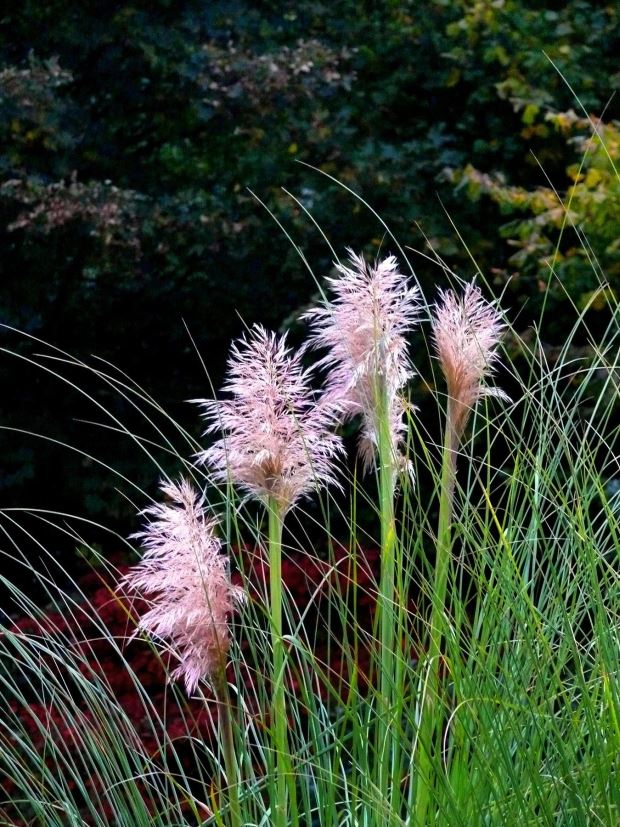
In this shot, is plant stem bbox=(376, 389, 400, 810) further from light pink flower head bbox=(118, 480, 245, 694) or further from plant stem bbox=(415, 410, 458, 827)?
light pink flower head bbox=(118, 480, 245, 694)

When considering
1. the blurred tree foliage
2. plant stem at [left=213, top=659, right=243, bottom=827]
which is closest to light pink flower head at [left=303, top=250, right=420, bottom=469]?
plant stem at [left=213, top=659, right=243, bottom=827]

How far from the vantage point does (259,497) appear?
1.75 metres

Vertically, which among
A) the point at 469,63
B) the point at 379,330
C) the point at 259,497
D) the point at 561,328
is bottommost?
the point at 259,497

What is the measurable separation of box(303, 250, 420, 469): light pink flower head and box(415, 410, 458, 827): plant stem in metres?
0.09

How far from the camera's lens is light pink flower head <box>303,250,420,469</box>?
1816 mm

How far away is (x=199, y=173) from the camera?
6848 mm

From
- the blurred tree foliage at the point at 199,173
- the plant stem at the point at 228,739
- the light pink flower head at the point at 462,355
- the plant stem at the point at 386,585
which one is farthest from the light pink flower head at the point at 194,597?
the blurred tree foliage at the point at 199,173

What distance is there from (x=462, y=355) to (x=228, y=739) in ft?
2.21

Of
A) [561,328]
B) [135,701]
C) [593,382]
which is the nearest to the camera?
[135,701]

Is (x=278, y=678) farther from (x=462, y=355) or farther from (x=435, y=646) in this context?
(x=462, y=355)

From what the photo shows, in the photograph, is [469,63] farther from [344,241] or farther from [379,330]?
[379,330]

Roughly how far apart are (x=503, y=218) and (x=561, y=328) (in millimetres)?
1155

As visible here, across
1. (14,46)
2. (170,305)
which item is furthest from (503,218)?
(14,46)

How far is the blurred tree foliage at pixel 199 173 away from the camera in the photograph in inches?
246
